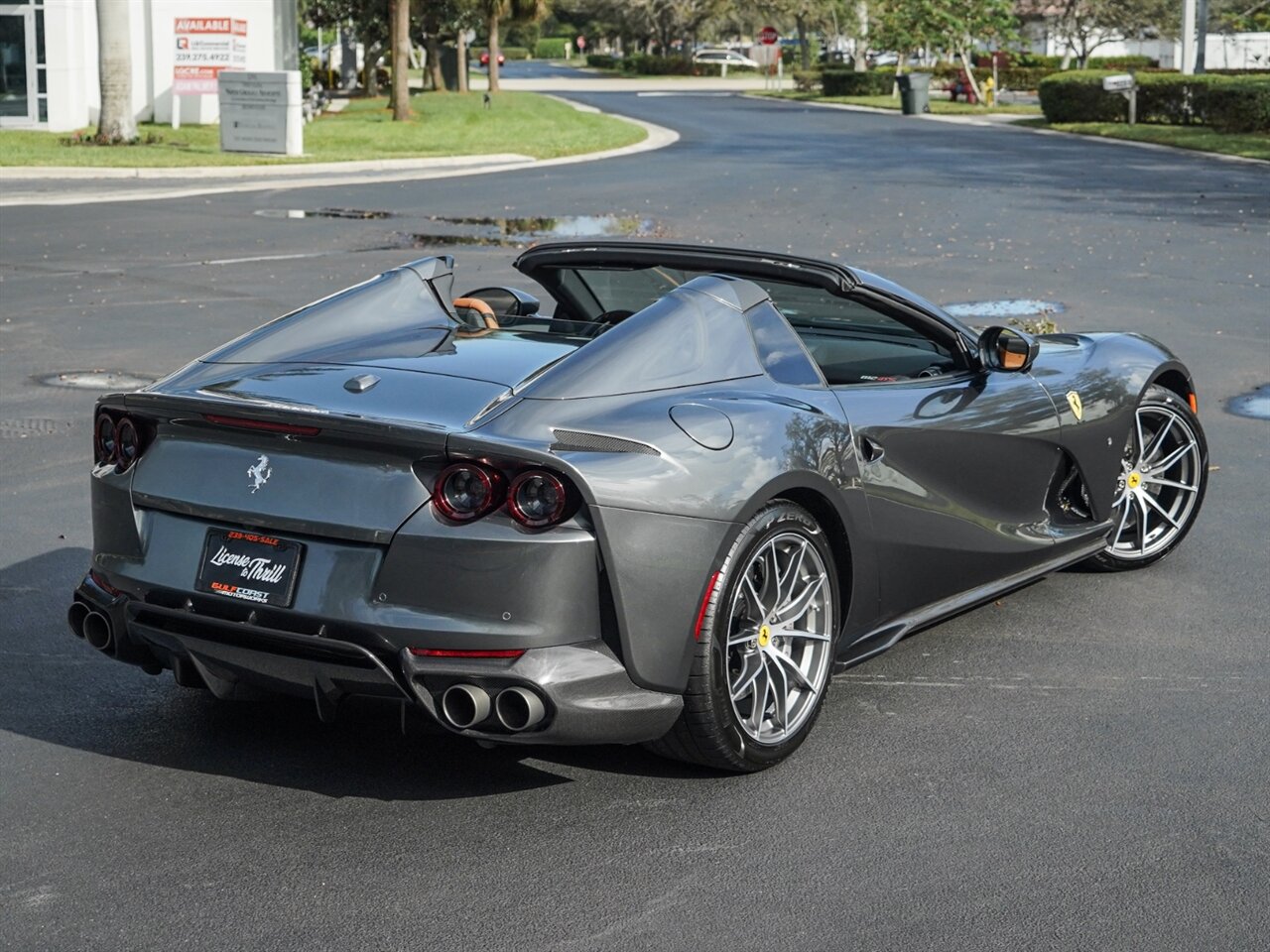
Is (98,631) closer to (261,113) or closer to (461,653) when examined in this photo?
(461,653)

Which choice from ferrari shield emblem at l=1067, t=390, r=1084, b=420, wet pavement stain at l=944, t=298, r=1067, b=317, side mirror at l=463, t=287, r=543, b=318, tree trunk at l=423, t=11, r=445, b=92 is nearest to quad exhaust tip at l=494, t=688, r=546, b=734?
side mirror at l=463, t=287, r=543, b=318

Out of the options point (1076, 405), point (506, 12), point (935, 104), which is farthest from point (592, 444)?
point (935, 104)

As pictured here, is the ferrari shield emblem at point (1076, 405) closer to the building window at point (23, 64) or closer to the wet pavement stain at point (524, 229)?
the wet pavement stain at point (524, 229)

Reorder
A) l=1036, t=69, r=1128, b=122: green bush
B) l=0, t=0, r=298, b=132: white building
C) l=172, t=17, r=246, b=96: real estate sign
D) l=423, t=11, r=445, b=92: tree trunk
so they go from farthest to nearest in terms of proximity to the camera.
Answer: l=423, t=11, r=445, b=92: tree trunk < l=1036, t=69, r=1128, b=122: green bush < l=172, t=17, r=246, b=96: real estate sign < l=0, t=0, r=298, b=132: white building

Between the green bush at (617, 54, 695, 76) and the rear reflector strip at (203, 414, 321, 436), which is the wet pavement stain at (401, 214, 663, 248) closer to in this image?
the rear reflector strip at (203, 414, 321, 436)

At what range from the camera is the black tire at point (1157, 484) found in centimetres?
709

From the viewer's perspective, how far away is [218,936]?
386 centimetres

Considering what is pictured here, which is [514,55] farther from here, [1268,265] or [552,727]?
[552,727]

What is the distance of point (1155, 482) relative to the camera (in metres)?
7.22

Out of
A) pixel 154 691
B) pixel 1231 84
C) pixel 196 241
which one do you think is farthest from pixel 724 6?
pixel 154 691

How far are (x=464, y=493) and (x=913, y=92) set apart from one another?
2117 inches

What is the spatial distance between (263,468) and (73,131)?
35362 mm

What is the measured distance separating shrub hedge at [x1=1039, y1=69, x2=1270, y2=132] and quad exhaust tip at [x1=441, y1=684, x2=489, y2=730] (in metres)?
39.8

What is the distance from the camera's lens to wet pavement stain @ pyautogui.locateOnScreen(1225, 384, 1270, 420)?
10.3m
